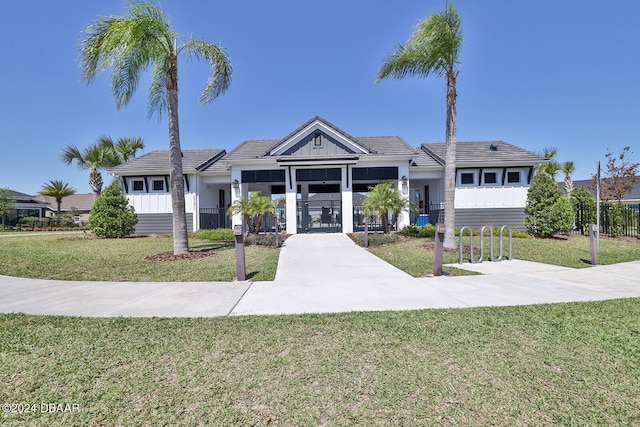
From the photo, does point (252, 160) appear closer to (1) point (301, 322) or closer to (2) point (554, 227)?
(1) point (301, 322)

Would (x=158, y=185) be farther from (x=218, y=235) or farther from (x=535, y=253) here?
(x=535, y=253)

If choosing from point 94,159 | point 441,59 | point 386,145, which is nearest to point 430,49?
point 441,59

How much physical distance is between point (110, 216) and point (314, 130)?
13.1 metres

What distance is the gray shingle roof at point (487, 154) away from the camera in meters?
18.7

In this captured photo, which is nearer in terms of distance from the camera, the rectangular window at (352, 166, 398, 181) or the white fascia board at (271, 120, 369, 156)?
the white fascia board at (271, 120, 369, 156)

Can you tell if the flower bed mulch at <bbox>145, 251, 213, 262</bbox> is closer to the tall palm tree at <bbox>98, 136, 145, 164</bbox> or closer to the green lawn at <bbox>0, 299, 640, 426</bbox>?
the green lawn at <bbox>0, 299, 640, 426</bbox>

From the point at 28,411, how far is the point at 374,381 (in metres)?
2.91

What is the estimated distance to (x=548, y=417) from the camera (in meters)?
2.14

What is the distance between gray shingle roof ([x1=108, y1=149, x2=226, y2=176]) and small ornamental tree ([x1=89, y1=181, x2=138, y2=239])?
3.14 m

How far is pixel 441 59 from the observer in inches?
420

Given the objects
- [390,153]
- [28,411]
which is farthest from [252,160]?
[28,411]

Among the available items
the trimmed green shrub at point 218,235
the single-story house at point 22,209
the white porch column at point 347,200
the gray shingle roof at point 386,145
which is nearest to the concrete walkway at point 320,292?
the trimmed green shrub at point 218,235

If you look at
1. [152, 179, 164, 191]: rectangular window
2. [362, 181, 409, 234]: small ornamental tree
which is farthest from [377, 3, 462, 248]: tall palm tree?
[152, 179, 164, 191]: rectangular window

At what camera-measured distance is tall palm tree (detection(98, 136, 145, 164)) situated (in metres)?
25.6
